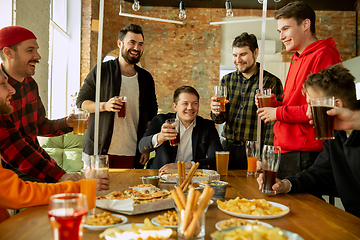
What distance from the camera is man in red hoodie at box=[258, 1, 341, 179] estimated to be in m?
2.06

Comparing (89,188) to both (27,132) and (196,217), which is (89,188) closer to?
(196,217)

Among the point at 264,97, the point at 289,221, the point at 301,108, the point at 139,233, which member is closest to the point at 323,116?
the point at 289,221

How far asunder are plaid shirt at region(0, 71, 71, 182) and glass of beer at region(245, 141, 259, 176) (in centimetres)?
112

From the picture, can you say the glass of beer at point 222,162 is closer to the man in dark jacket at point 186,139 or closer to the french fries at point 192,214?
the man in dark jacket at point 186,139

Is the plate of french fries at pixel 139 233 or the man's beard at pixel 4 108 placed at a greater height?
the man's beard at pixel 4 108

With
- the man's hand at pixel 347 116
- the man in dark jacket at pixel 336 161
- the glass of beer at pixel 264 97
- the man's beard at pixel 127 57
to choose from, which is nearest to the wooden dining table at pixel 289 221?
the man in dark jacket at pixel 336 161

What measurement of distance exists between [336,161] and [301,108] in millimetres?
420

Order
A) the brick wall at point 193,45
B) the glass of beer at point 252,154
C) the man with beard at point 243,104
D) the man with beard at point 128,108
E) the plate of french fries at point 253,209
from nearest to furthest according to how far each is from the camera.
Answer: the plate of french fries at point 253,209
the glass of beer at point 252,154
the man with beard at point 243,104
the man with beard at point 128,108
the brick wall at point 193,45

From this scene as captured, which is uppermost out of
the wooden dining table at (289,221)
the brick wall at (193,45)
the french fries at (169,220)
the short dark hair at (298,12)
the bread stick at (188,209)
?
the brick wall at (193,45)

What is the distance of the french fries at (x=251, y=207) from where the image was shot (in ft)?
3.77

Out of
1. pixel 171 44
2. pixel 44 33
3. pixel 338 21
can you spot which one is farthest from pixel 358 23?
pixel 44 33

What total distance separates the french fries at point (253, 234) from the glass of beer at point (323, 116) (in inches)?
30.2

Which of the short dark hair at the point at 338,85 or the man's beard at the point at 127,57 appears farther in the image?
the man's beard at the point at 127,57

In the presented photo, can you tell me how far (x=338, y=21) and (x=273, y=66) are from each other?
2.01 meters
